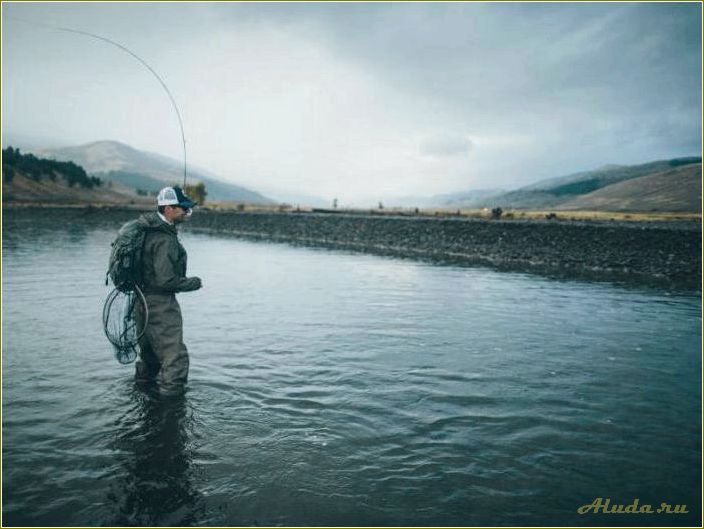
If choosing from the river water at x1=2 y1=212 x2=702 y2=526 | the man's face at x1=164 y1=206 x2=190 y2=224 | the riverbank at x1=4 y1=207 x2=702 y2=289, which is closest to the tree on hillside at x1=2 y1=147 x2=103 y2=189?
the riverbank at x1=4 y1=207 x2=702 y2=289

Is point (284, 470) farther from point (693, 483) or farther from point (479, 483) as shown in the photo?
point (693, 483)

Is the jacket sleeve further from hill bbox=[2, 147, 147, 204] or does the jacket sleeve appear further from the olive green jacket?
hill bbox=[2, 147, 147, 204]

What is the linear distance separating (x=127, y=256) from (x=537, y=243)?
1350 inches

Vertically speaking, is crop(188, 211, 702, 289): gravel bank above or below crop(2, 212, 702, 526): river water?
above

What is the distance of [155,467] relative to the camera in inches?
212

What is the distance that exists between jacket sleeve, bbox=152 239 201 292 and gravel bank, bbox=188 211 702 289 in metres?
25.5

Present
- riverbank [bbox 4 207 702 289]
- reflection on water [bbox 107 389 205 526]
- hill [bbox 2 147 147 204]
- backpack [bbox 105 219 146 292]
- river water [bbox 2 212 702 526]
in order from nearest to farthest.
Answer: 1. reflection on water [bbox 107 389 205 526]
2. river water [bbox 2 212 702 526]
3. backpack [bbox 105 219 146 292]
4. riverbank [bbox 4 207 702 289]
5. hill [bbox 2 147 147 204]

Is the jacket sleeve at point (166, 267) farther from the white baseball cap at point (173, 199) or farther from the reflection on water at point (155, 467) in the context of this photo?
the reflection on water at point (155, 467)

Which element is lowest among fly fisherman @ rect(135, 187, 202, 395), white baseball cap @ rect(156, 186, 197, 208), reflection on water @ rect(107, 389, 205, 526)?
reflection on water @ rect(107, 389, 205, 526)

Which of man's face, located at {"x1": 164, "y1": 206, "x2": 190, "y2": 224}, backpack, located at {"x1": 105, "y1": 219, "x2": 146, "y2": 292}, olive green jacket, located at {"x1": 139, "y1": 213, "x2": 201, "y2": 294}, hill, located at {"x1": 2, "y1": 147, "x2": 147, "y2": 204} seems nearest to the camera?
backpack, located at {"x1": 105, "y1": 219, "x2": 146, "y2": 292}

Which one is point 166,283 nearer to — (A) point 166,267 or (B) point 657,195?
(A) point 166,267

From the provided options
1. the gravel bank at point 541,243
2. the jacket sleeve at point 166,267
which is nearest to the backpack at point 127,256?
the jacket sleeve at point 166,267

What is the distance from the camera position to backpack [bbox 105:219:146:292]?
6477 millimetres

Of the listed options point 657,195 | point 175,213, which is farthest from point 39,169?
point 657,195
